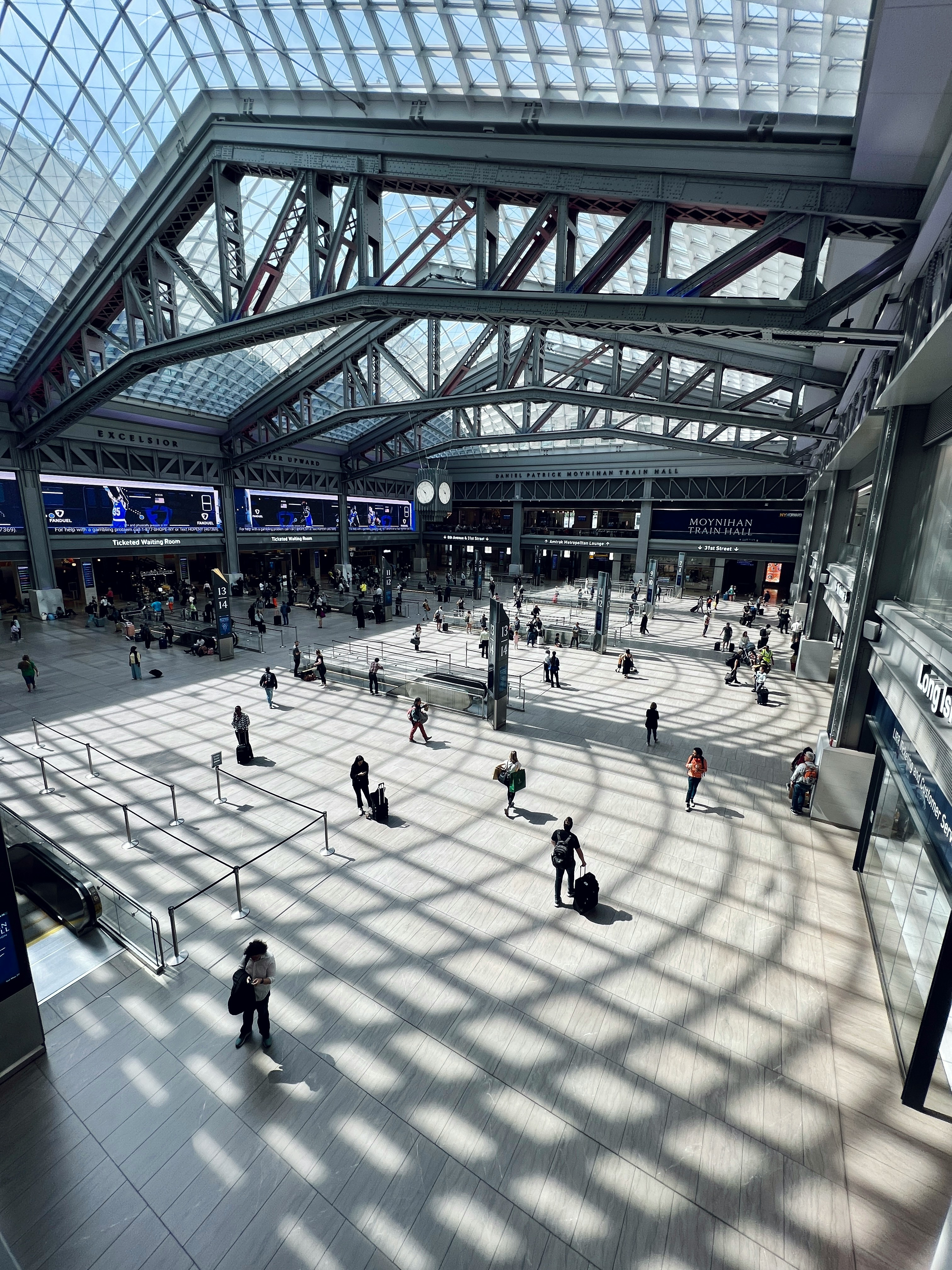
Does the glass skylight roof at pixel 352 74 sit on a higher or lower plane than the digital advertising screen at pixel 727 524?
higher

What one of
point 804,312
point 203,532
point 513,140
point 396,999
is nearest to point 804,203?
point 804,312

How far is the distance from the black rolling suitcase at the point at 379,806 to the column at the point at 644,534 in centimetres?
3876

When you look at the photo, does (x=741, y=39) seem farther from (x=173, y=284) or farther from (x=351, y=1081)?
(x=173, y=284)

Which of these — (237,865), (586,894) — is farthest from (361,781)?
(586,894)

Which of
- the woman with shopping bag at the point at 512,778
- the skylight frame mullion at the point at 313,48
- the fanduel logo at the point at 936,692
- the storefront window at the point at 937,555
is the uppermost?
the skylight frame mullion at the point at 313,48

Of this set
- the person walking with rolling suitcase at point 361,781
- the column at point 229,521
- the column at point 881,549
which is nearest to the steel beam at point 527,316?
the column at point 881,549

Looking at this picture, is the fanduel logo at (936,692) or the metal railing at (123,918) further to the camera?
the metal railing at (123,918)

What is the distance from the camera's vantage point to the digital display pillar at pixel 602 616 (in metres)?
24.6

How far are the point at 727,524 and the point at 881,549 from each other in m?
37.0

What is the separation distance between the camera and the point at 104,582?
37.6m

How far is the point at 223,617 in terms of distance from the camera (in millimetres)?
22844

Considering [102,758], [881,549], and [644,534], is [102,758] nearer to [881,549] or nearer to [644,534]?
[881,549]

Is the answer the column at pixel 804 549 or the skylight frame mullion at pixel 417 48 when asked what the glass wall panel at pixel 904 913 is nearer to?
the skylight frame mullion at pixel 417 48

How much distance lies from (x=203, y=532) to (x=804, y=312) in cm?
3556
